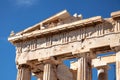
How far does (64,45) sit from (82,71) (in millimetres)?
2156

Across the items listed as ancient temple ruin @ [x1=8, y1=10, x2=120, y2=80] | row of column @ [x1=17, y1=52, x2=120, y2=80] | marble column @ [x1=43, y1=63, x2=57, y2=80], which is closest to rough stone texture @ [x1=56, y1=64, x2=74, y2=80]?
ancient temple ruin @ [x1=8, y1=10, x2=120, y2=80]

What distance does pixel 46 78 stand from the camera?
2608cm

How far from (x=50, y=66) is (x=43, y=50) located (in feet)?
3.75

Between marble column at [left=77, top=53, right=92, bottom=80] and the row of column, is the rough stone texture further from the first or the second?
marble column at [left=77, top=53, right=92, bottom=80]

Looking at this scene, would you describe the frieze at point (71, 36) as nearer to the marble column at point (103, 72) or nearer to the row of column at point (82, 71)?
the row of column at point (82, 71)

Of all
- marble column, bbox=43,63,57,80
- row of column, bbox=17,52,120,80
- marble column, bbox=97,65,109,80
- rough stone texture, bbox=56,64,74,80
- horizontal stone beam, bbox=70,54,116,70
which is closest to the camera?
row of column, bbox=17,52,120,80

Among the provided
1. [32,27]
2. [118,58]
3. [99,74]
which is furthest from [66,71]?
[118,58]

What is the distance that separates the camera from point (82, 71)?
24.9 metres

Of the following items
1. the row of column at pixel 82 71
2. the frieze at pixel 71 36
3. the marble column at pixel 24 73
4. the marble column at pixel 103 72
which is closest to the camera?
the row of column at pixel 82 71

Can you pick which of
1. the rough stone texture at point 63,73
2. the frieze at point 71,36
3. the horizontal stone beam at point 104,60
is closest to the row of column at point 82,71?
the horizontal stone beam at point 104,60

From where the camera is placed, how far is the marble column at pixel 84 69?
2481cm

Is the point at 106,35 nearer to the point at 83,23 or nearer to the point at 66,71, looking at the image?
the point at 83,23

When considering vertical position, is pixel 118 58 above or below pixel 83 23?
below

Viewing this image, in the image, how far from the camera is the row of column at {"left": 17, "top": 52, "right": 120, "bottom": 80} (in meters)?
24.8
